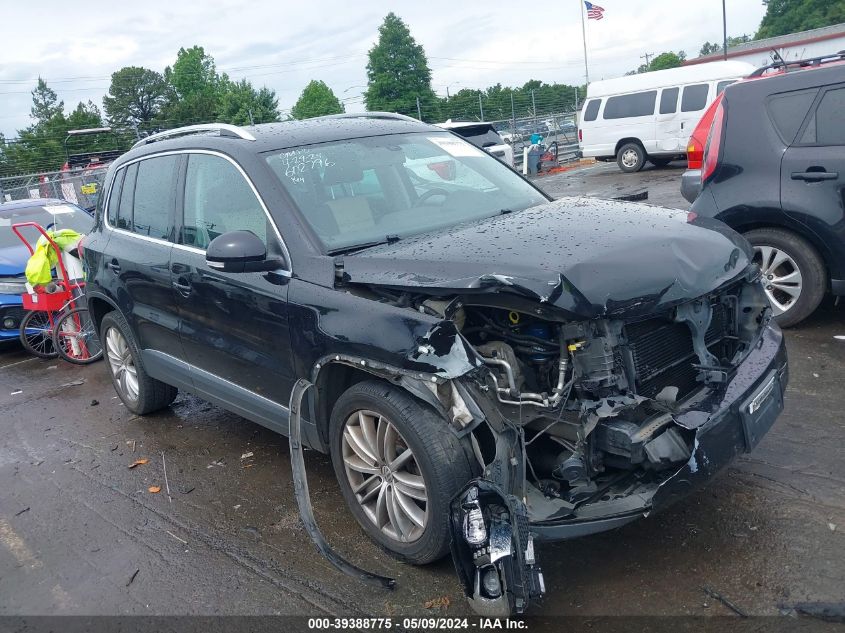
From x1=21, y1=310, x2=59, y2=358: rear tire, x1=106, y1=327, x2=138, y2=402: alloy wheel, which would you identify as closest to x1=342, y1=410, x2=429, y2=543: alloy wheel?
x1=106, y1=327, x2=138, y2=402: alloy wheel

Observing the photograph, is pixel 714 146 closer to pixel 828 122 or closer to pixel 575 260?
pixel 828 122

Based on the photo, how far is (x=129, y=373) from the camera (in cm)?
578

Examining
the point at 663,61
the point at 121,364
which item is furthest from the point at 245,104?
the point at 663,61

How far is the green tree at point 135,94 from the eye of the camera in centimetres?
7781

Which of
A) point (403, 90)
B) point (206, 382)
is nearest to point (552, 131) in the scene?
point (206, 382)

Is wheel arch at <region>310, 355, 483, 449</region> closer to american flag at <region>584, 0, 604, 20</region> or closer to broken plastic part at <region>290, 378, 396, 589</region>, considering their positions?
broken plastic part at <region>290, 378, 396, 589</region>

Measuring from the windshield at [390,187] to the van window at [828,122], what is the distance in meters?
2.35

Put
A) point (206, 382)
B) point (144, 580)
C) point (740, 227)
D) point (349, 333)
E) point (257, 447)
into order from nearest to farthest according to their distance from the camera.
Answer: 1. point (349, 333)
2. point (144, 580)
3. point (206, 382)
4. point (257, 447)
5. point (740, 227)

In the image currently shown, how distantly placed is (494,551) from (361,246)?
168 centimetres

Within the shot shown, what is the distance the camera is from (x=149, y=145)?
5160 millimetres

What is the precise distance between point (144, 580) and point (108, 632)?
0.37m

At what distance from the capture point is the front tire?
3.01 meters

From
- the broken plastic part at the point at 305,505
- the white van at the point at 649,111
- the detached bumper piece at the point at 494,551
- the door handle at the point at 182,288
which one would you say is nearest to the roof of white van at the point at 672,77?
the white van at the point at 649,111

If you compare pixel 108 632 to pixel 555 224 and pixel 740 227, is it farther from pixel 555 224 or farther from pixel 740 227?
pixel 740 227
